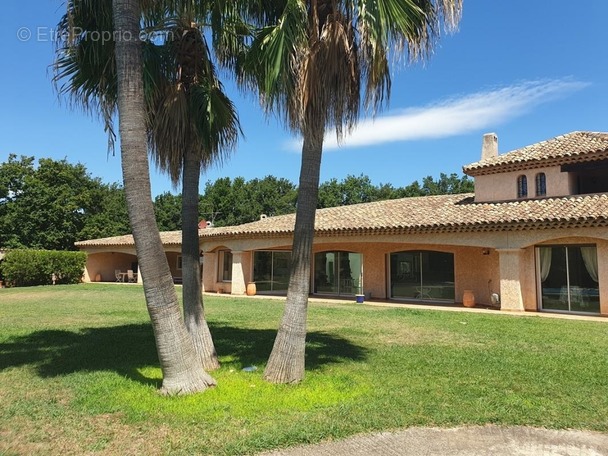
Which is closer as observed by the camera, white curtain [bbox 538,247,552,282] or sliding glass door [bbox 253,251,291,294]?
white curtain [bbox 538,247,552,282]

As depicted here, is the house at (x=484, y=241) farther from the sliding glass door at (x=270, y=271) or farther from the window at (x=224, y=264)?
the window at (x=224, y=264)

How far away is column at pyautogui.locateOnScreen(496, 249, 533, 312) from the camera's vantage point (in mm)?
16312

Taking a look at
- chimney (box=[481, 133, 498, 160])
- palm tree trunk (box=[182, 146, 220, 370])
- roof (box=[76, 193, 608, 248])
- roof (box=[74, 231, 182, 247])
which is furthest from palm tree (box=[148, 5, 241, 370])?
roof (box=[74, 231, 182, 247])

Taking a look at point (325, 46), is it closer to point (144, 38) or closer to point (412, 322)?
point (144, 38)

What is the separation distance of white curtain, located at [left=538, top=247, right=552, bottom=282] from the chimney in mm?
6778

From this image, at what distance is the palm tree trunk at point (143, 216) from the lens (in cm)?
578

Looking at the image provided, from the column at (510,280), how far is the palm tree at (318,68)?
11636 mm

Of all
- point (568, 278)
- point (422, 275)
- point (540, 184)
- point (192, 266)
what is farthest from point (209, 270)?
point (192, 266)

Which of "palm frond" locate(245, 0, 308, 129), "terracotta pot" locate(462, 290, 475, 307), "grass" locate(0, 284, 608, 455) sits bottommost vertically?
"grass" locate(0, 284, 608, 455)

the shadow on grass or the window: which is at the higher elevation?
the window

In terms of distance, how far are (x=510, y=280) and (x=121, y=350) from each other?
13169 millimetres

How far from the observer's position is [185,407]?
5535 millimetres

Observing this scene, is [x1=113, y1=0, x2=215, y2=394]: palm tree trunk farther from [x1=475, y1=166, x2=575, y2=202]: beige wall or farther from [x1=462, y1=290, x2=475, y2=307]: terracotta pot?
[x1=475, y1=166, x2=575, y2=202]: beige wall

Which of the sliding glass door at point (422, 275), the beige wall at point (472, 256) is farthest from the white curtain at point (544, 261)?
the sliding glass door at point (422, 275)
